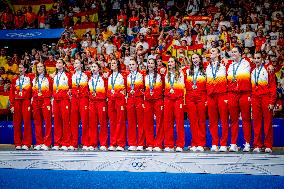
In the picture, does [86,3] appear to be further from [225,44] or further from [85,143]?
[85,143]

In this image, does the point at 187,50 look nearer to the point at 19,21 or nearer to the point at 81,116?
the point at 81,116

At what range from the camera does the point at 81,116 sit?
8.45 meters

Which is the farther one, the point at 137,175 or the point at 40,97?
the point at 40,97

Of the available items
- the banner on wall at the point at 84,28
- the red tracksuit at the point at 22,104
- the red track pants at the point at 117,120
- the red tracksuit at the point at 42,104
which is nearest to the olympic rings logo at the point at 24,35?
the banner on wall at the point at 84,28

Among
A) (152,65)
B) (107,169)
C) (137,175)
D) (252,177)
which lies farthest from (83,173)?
(252,177)

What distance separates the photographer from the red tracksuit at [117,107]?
26.9 feet

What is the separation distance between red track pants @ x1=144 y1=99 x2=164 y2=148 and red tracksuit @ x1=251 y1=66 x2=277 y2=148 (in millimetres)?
1729

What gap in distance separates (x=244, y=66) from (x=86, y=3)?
9.87 meters

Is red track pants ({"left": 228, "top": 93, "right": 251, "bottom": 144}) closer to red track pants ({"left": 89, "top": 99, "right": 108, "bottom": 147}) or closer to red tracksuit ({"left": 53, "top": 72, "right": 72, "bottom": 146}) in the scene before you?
red track pants ({"left": 89, "top": 99, "right": 108, "bottom": 147})

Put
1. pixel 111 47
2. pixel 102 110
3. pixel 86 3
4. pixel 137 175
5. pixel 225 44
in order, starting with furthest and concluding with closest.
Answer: pixel 86 3 < pixel 111 47 < pixel 225 44 < pixel 102 110 < pixel 137 175

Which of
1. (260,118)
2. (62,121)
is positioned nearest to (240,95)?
(260,118)

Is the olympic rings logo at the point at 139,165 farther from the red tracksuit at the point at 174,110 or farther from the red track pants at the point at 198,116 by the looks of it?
the red track pants at the point at 198,116

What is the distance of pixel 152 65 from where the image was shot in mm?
8031

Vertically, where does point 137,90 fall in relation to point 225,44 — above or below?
below
